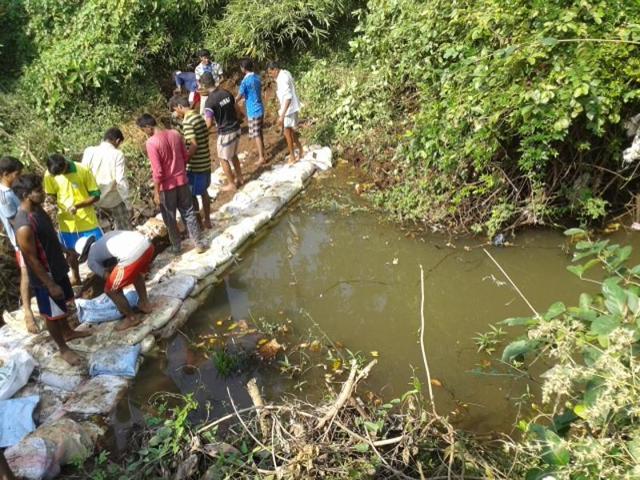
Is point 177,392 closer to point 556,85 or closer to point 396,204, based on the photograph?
point 396,204

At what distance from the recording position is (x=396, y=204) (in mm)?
6582

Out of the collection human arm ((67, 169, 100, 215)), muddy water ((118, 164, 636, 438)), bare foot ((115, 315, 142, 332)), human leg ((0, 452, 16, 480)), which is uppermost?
human arm ((67, 169, 100, 215))

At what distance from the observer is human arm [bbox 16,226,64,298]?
3848 millimetres

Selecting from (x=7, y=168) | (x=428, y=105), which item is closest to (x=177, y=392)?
(x=7, y=168)

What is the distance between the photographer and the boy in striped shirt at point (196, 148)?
228 inches

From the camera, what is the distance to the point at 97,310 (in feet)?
16.0

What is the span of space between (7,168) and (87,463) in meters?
2.40

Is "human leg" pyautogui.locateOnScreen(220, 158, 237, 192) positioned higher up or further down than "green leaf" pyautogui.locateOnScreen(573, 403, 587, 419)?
further down

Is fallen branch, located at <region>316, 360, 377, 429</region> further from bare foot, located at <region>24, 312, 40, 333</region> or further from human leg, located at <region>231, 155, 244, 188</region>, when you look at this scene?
human leg, located at <region>231, 155, 244, 188</region>

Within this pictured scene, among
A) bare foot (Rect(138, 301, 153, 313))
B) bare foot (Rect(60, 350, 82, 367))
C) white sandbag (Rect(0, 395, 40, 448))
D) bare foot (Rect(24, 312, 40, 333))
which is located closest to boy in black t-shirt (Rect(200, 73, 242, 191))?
bare foot (Rect(138, 301, 153, 313))

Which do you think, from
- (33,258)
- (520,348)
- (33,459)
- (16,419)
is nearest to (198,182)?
(33,258)

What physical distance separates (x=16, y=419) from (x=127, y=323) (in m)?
1.16

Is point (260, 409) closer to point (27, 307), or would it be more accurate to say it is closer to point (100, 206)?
point (27, 307)

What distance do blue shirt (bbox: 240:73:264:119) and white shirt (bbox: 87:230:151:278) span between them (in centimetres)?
348
